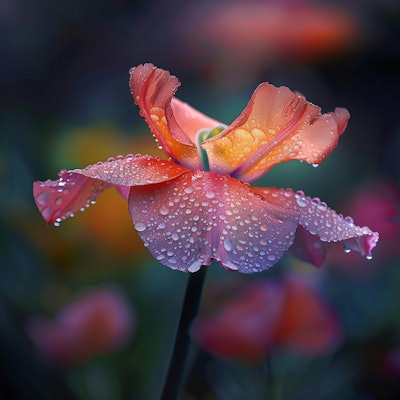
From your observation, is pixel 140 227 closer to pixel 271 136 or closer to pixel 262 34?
pixel 271 136

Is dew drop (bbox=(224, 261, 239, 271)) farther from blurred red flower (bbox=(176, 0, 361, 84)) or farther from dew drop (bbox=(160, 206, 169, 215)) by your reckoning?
blurred red flower (bbox=(176, 0, 361, 84))

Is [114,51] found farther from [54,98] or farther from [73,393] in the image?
[73,393]

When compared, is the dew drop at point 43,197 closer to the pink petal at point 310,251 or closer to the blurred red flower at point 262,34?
the pink petal at point 310,251

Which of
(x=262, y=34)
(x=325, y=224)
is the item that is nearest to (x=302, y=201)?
(x=325, y=224)

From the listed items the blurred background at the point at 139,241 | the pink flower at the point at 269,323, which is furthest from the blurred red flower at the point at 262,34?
the pink flower at the point at 269,323

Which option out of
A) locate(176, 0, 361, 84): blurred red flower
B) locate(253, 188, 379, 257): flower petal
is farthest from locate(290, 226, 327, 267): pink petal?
locate(176, 0, 361, 84): blurred red flower

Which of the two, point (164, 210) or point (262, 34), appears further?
point (262, 34)

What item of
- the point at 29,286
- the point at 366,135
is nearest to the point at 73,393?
the point at 29,286
